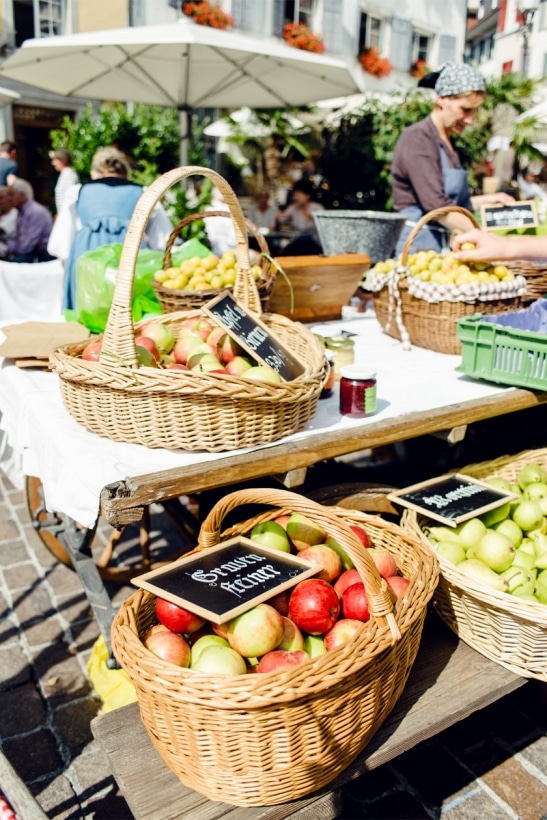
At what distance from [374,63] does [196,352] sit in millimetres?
18089

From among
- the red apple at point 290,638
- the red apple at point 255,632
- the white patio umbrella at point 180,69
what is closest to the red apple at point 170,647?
the red apple at point 255,632

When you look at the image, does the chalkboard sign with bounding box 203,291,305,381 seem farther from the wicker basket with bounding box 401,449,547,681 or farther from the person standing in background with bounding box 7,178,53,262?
the person standing in background with bounding box 7,178,53,262

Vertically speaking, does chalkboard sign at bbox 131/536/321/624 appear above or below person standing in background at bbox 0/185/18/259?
below

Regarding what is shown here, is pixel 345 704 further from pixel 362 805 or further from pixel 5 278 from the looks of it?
pixel 5 278

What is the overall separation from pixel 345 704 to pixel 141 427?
2.77 ft

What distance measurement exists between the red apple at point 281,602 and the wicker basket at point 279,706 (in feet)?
0.71

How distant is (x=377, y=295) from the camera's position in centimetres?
290

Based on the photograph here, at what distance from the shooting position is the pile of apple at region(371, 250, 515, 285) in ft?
8.49

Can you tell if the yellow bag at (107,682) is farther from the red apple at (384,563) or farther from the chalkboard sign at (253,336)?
the chalkboard sign at (253,336)

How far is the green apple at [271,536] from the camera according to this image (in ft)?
5.74

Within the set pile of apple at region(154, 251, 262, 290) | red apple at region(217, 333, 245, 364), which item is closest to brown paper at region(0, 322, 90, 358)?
pile of apple at region(154, 251, 262, 290)

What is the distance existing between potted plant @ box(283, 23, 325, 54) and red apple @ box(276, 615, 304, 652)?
55.5ft

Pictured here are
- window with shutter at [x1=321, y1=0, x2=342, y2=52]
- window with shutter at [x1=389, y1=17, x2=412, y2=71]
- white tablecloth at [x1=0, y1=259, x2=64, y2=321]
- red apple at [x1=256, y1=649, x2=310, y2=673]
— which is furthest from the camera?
window with shutter at [x1=389, y1=17, x2=412, y2=71]

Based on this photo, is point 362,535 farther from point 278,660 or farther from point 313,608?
point 278,660
